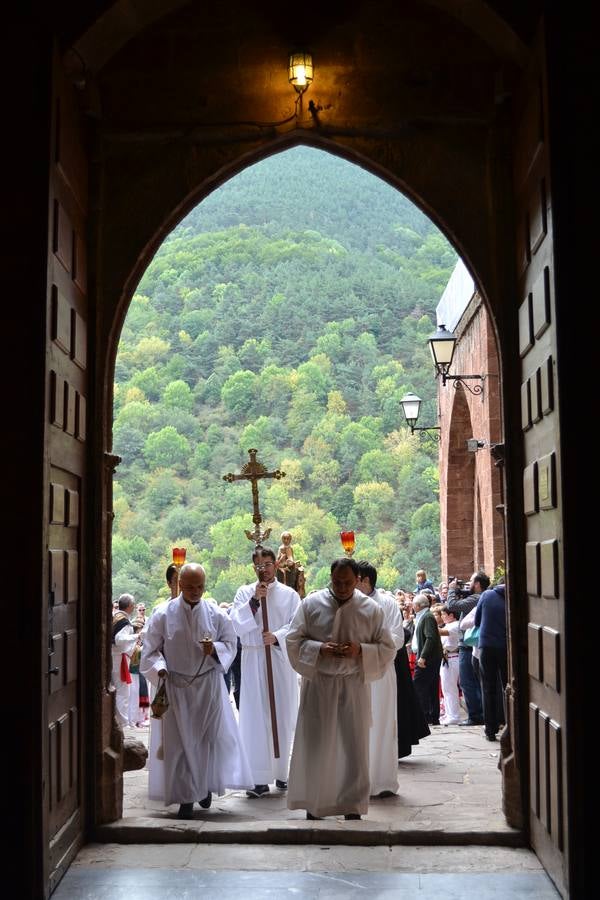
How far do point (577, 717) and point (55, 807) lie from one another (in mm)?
2487

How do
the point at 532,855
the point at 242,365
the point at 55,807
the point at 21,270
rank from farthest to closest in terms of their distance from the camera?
the point at 242,365
the point at 532,855
the point at 55,807
the point at 21,270

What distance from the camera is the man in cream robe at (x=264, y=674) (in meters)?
8.13

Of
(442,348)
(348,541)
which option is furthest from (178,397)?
(348,541)

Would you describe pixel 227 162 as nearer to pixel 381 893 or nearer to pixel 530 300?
pixel 530 300

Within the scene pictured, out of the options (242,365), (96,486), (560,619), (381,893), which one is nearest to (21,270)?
(96,486)

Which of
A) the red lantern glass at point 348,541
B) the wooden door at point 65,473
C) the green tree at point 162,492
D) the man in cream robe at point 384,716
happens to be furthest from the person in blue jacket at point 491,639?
the green tree at point 162,492

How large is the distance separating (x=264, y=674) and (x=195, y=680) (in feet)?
3.82

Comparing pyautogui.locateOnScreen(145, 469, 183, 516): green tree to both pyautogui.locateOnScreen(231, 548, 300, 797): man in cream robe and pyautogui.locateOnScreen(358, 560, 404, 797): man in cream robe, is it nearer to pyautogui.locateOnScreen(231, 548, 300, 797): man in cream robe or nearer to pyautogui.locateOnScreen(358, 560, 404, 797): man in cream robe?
pyautogui.locateOnScreen(231, 548, 300, 797): man in cream robe

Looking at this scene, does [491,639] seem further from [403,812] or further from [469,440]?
[469,440]

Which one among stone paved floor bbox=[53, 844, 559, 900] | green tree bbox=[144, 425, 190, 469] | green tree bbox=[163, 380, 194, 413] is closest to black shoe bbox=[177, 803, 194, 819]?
stone paved floor bbox=[53, 844, 559, 900]

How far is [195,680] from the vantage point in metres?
7.24

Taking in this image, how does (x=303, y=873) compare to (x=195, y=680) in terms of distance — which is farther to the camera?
(x=195, y=680)

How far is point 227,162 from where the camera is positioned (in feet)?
21.5

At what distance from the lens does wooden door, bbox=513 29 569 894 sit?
490 cm
